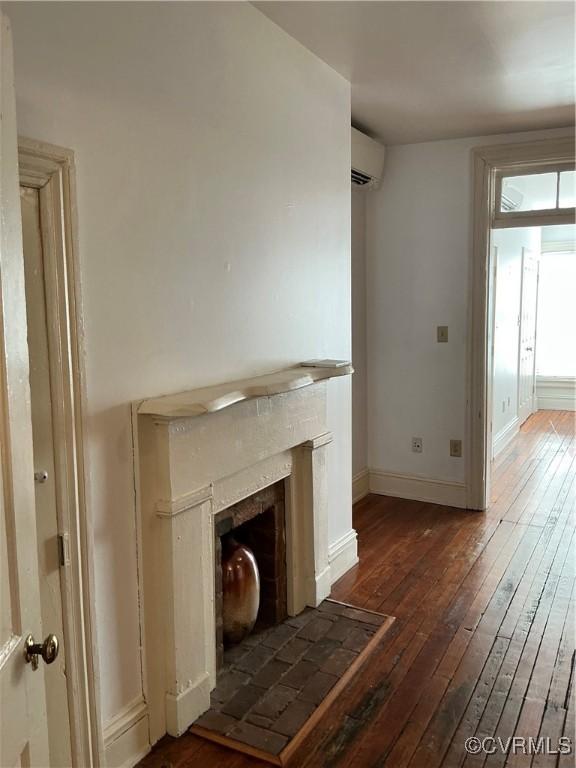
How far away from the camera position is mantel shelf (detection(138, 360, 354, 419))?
194 centimetres

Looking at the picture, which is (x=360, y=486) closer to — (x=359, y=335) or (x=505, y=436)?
(x=359, y=335)

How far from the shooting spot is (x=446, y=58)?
2906 mm

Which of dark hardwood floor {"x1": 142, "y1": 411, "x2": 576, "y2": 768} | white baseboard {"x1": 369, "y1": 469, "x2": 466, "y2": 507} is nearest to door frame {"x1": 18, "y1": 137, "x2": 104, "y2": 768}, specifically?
dark hardwood floor {"x1": 142, "y1": 411, "x2": 576, "y2": 768}

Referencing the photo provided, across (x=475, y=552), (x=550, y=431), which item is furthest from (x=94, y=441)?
(x=550, y=431)

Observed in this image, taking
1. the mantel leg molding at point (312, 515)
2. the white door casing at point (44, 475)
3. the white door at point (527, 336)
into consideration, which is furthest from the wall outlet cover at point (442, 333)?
the white door casing at point (44, 475)

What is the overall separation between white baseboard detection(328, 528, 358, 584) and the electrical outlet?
4.15ft

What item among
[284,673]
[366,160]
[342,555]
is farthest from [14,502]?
[366,160]

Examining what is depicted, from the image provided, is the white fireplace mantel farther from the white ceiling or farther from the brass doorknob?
the white ceiling

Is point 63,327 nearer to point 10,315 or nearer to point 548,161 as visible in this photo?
point 10,315

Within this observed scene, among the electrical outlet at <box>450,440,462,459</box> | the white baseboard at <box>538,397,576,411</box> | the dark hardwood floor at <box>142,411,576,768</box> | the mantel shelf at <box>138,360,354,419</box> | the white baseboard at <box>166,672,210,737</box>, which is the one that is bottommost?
the dark hardwood floor at <box>142,411,576,768</box>

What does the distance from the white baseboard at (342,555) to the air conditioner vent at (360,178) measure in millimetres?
2261

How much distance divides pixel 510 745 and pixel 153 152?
Answer: 2.23 metres

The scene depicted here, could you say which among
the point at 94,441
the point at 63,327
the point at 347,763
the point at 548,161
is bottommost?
the point at 347,763

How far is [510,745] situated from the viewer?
2.12 metres
